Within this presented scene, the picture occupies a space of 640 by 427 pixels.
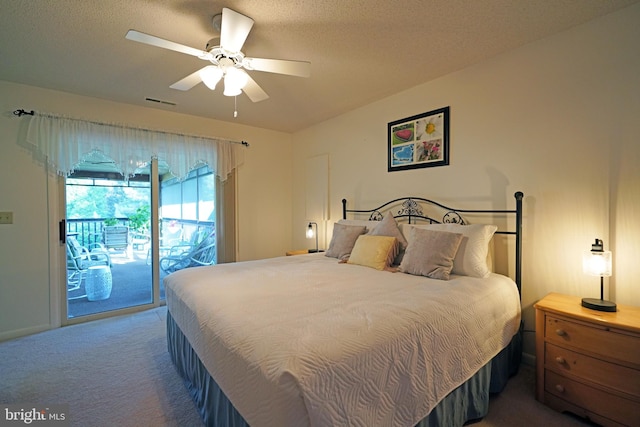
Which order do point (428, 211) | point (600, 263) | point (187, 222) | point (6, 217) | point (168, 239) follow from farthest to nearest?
point (187, 222) < point (168, 239) < point (428, 211) < point (6, 217) < point (600, 263)

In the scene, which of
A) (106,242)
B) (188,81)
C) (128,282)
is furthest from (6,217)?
(188,81)

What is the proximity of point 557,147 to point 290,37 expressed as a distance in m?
2.16

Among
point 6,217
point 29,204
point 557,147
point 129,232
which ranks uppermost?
point 557,147

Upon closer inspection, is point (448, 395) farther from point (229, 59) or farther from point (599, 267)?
point (229, 59)

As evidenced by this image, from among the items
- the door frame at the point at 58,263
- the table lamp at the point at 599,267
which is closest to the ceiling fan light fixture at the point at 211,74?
the door frame at the point at 58,263

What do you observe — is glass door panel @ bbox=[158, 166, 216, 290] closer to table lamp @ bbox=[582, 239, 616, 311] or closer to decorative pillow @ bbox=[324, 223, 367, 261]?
decorative pillow @ bbox=[324, 223, 367, 261]

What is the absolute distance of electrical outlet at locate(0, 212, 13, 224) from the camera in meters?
2.84

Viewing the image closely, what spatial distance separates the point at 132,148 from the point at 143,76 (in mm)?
1030

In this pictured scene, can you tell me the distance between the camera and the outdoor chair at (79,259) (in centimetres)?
324

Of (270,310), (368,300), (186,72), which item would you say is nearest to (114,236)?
(186,72)

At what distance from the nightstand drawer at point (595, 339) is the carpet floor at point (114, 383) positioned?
0.45 meters

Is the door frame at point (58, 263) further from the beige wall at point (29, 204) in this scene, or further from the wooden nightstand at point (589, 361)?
the wooden nightstand at point (589, 361)

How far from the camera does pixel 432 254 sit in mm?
2209

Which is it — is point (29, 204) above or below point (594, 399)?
above
